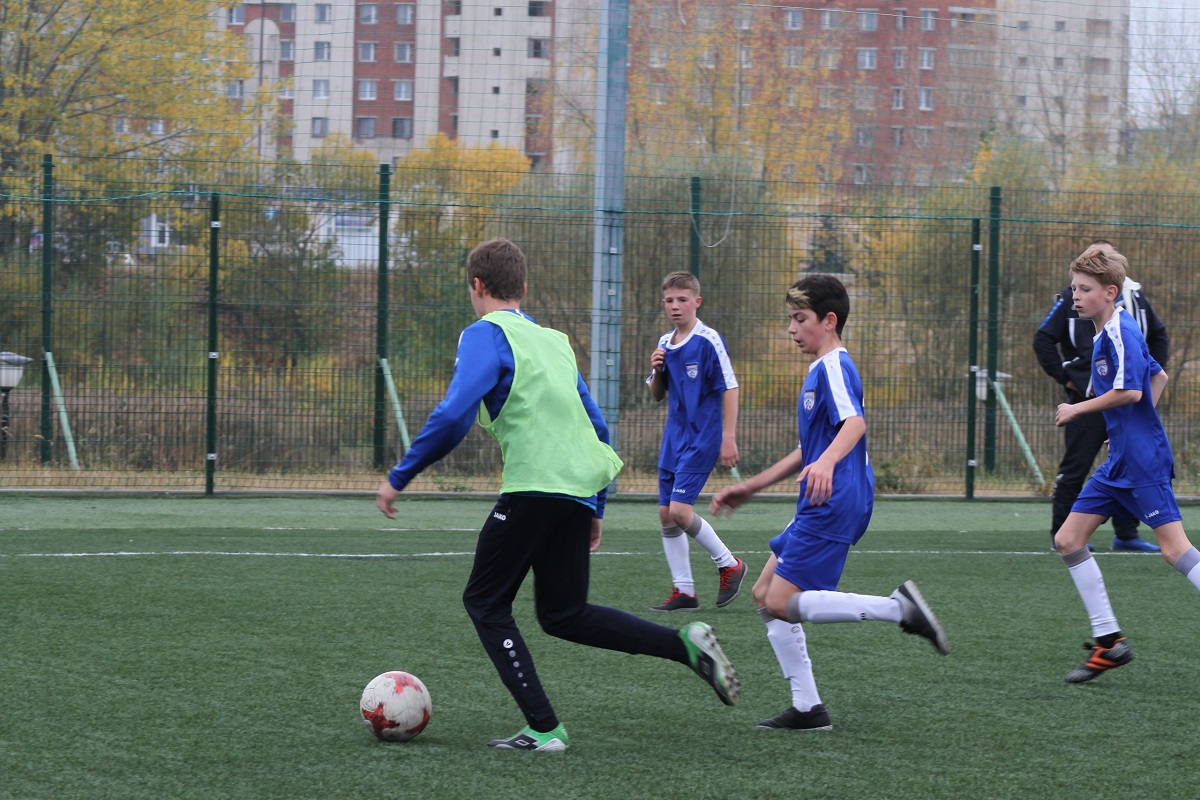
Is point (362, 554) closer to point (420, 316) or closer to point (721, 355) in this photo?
point (721, 355)

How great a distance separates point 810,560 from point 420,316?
26.4 ft

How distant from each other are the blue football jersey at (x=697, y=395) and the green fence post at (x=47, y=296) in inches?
274

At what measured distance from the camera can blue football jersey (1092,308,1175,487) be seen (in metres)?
5.18

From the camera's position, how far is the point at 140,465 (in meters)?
11.5

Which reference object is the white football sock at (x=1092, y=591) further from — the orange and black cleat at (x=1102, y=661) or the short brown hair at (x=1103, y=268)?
the short brown hair at (x=1103, y=268)

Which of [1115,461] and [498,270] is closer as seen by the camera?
[498,270]

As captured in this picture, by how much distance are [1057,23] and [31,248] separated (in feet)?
34.1

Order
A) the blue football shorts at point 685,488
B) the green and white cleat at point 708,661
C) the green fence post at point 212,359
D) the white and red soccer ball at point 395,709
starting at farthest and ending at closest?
the green fence post at point 212,359, the blue football shorts at point 685,488, the green and white cleat at point 708,661, the white and red soccer ball at point 395,709

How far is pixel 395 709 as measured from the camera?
4137 mm

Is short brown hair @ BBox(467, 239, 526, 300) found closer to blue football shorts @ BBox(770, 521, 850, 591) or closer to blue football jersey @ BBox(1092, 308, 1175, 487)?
blue football shorts @ BBox(770, 521, 850, 591)

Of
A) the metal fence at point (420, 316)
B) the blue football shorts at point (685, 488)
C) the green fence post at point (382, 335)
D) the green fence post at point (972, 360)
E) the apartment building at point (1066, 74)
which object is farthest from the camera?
the apartment building at point (1066, 74)

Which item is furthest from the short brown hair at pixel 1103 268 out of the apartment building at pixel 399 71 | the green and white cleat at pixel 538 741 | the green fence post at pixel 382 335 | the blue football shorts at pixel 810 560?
the apartment building at pixel 399 71

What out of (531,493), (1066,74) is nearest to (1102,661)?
(531,493)

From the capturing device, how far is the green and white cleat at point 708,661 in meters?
4.24
